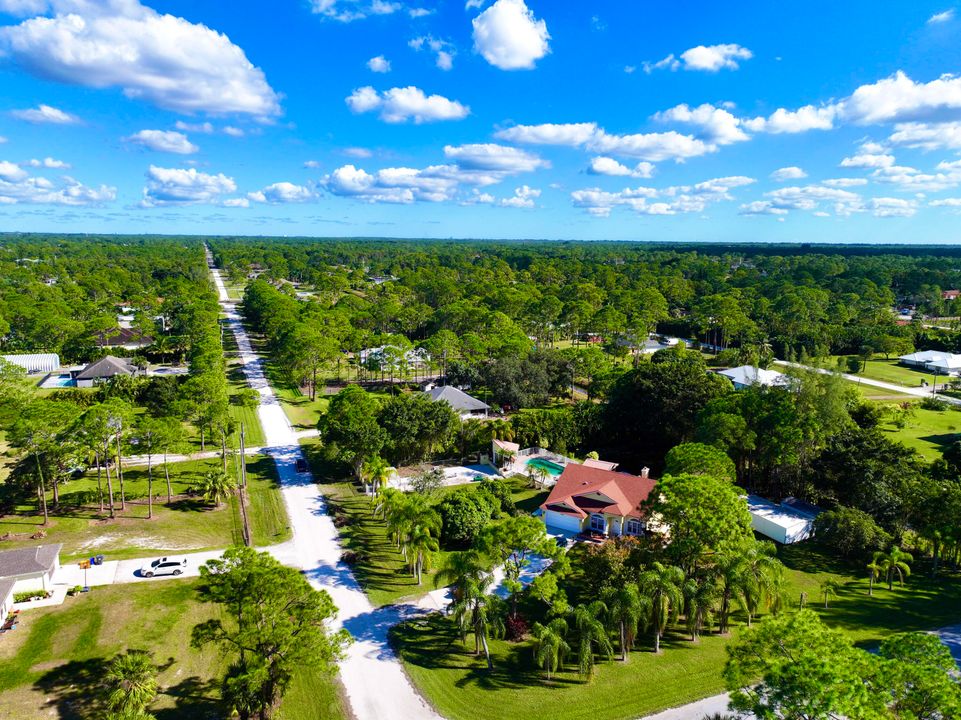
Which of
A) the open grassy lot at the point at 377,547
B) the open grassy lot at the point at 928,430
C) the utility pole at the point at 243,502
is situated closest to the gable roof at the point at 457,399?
the open grassy lot at the point at 377,547

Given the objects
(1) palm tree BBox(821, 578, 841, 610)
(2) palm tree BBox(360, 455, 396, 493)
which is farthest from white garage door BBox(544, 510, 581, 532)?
(1) palm tree BBox(821, 578, 841, 610)

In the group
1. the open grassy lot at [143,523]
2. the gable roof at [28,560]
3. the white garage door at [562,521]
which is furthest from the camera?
the white garage door at [562,521]

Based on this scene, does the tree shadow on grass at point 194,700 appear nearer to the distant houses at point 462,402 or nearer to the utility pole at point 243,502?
the utility pole at point 243,502

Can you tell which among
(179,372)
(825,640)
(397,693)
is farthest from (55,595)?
(179,372)

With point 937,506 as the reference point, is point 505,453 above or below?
below

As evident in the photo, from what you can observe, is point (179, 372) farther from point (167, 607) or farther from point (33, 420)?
point (167, 607)
